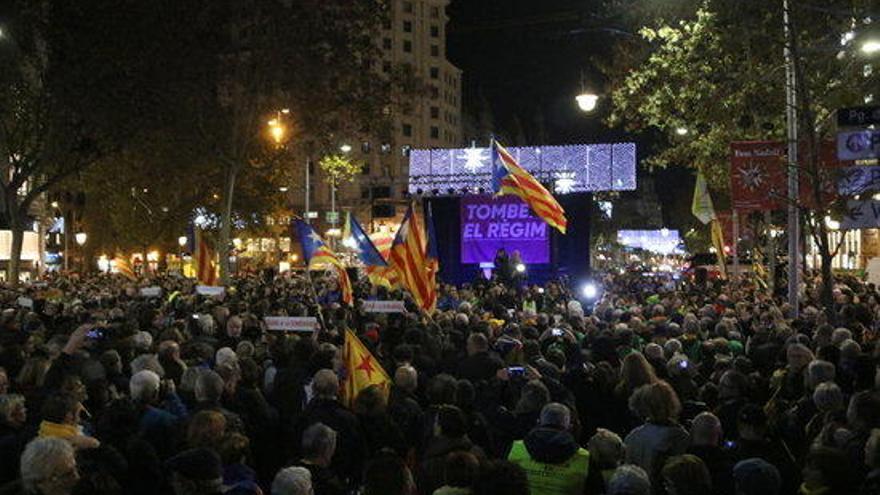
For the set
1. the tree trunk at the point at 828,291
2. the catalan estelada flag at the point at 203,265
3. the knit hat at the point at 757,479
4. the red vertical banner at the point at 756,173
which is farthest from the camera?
the catalan estelada flag at the point at 203,265

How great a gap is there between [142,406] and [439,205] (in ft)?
82.5

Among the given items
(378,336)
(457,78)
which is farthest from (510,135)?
(378,336)

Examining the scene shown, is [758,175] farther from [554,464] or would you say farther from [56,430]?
[56,430]

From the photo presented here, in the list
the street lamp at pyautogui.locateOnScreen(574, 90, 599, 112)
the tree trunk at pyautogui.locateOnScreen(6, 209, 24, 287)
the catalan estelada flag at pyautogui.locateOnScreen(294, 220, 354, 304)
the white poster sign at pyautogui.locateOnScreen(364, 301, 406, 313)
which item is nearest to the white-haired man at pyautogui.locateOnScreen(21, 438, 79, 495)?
the white poster sign at pyautogui.locateOnScreen(364, 301, 406, 313)

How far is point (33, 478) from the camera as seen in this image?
5.21 meters

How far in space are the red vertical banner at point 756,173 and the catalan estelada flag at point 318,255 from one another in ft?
22.8

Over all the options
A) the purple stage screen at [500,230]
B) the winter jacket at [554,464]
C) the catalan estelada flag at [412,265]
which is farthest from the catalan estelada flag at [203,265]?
the winter jacket at [554,464]

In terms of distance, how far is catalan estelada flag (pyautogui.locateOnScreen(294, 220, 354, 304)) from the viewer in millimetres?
17766

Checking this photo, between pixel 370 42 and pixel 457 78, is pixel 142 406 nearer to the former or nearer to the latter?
pixel 370 42

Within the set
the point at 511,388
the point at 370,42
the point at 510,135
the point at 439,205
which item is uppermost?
the point at 510,135

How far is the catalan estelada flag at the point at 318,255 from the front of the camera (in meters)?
17.8

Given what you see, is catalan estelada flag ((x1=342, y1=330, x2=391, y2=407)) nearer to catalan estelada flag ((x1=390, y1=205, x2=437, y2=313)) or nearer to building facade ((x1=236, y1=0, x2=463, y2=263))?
catalan estelada flag ((x1=390, y1=205, x2=437, y2=313))

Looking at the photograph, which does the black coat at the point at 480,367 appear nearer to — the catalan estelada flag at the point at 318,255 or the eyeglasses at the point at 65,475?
the eyeglasses at the point at 65,475

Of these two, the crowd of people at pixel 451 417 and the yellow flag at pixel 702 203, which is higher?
the yellow flag at pixel 702 203
